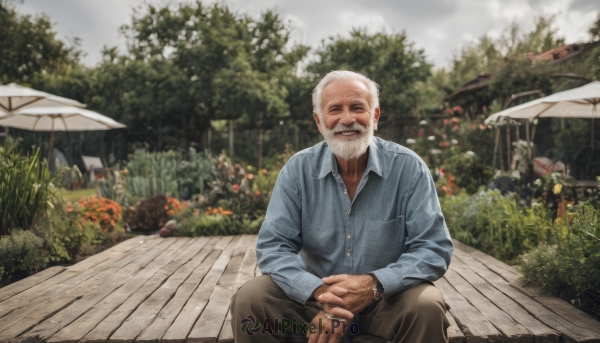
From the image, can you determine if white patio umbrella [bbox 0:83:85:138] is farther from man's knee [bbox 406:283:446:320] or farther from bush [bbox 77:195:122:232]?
man's knee [bbox 406:283:446:320]

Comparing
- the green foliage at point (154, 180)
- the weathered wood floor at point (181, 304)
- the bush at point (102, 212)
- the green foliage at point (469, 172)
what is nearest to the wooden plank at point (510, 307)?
the weathered wood floor at point (181, 304)

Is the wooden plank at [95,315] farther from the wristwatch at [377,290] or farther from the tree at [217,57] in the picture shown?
the tree at [217,57]

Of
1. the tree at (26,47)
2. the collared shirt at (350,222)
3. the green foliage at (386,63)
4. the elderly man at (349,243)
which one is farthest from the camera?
the tree at (26,47)

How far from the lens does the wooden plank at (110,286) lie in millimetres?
2439

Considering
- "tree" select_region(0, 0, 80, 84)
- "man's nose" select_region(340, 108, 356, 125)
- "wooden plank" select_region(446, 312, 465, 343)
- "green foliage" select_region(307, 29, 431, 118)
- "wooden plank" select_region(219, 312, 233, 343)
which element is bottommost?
"wooden plank" select_region(219, 312, 233, 343)

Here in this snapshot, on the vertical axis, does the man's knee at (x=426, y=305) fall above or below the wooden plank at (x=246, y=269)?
above

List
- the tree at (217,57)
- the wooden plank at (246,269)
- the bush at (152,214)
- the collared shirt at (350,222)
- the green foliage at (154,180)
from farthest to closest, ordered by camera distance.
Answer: the tree at (217,57), the green foliage at (154,180), the bush at (152,214), the wooden plank at (246,269), the collared shirt at (350,222)

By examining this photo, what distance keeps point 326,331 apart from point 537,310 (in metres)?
1.34

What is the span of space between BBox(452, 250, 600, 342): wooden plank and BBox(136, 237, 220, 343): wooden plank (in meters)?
1.77

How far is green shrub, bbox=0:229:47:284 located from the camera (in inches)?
154

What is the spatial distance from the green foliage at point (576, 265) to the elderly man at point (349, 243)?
3.30 feet

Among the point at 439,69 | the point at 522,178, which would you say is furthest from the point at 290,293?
the point at 439,69

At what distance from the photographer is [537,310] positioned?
2670 mm

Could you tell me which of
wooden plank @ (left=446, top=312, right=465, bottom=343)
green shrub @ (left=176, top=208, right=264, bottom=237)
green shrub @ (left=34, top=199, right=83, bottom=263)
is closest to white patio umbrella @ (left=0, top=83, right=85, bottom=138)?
green shrub @ (left=34, top=199, right=83, bottom=263)
